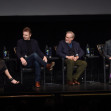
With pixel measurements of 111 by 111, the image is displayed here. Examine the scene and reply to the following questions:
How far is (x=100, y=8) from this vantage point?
19.8ft

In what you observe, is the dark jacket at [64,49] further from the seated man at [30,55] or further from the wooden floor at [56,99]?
the wooden floor at [56,99]

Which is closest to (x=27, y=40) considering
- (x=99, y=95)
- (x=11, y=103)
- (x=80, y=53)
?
(x=80, y=53)

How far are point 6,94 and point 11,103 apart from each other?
157 millimetres

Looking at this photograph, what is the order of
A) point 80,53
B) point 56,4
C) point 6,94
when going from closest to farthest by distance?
point 6,94 → point 80,53 → point 56,4

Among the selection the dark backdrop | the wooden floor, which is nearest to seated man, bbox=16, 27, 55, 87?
the wooden floor

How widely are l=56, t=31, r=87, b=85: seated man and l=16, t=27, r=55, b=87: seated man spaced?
340 millimetres

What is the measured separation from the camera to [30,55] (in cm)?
475

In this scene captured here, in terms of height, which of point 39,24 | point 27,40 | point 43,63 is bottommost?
point 43,63

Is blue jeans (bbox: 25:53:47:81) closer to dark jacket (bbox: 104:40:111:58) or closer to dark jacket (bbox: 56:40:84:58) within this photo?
dark jacket (bbox: 56:40:84:58)

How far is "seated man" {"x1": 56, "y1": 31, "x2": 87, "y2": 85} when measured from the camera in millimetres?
5030

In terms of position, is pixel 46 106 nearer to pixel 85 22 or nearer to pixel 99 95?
pixel 99 95

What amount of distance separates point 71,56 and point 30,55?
32.7 inches

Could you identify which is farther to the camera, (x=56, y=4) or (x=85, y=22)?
(x=85, y=22)

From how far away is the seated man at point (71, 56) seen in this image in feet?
16.5
